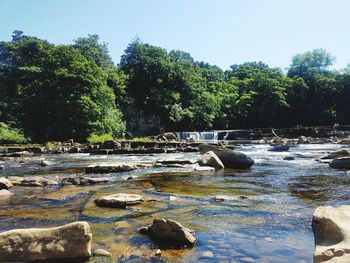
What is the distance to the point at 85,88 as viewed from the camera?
39.8 meters

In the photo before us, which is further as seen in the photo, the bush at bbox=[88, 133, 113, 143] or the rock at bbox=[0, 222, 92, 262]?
the bush at bbox=[88, 133, 113, 143]

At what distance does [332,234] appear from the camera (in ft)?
15.5

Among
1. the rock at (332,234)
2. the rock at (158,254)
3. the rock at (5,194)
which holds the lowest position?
the rock at (158,254)

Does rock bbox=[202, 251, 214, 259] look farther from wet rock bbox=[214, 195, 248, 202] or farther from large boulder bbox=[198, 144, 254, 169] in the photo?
large boulder bbox=[198, 144, 254, 169]

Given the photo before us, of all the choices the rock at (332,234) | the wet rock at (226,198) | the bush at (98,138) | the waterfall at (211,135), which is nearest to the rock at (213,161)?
the wet rock at (226,198)

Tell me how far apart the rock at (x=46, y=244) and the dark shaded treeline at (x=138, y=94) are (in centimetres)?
3440

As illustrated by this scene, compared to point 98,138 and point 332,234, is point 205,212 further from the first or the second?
point 98,138

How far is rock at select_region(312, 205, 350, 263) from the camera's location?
4078 millimetres

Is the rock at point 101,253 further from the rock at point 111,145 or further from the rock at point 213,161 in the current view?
the rock at point 111,145

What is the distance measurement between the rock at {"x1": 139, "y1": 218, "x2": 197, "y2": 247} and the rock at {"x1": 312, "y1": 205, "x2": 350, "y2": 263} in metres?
1.77

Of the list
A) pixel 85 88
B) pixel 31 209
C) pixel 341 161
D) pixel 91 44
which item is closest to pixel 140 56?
pixel 91 44

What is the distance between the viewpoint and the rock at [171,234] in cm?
522

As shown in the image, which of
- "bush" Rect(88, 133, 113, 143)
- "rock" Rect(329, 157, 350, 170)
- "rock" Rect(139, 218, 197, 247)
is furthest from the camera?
"bush" Rect(88, 133, 113, 143)

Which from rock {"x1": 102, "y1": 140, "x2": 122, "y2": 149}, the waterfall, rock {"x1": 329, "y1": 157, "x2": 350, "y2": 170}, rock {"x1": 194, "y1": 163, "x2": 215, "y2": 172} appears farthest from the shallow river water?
the waterfall
